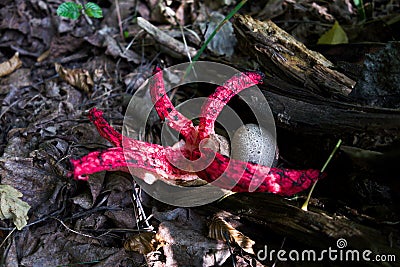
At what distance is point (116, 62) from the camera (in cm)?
416

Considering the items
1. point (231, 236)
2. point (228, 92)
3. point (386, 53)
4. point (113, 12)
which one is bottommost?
point (231, 236)

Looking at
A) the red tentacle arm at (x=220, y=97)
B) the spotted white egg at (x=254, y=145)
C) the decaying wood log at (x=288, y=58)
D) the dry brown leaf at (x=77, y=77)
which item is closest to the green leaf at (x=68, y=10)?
the dry brown leaf at (x=77, y=77)

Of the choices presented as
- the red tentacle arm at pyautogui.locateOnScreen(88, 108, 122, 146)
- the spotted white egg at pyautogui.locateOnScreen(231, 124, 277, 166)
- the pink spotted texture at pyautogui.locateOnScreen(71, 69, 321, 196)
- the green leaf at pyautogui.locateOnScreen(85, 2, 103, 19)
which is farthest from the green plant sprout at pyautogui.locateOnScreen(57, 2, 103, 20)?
the spotted white egg at pyautogui.locateOnScreen(231, 124, 277, 166)

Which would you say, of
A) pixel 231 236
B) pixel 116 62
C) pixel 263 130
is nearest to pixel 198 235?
pixel 231 236

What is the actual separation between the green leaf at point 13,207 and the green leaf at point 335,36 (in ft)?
9.60

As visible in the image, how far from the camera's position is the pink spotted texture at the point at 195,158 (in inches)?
101

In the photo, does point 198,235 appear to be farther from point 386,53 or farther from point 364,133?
point 386,53

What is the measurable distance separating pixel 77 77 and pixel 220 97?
67.4 inches

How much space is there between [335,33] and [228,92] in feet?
5.11

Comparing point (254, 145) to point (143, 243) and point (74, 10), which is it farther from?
point (74, 10)

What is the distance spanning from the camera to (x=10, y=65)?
13.2 feet

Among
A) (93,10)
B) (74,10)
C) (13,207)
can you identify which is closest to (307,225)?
(13,207)

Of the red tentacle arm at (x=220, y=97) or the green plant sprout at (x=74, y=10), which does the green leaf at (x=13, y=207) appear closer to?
the red tentacle arm at (x=220, y=97)

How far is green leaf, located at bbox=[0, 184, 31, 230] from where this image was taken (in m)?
2.71
